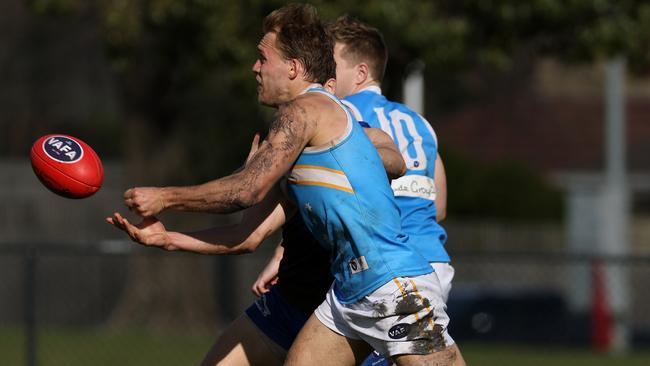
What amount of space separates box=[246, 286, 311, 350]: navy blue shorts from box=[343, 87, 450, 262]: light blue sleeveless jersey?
2.33 feet

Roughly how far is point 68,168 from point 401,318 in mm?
1482

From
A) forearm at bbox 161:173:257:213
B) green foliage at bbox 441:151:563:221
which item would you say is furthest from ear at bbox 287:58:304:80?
green foliage at bbox 441:151:563:221

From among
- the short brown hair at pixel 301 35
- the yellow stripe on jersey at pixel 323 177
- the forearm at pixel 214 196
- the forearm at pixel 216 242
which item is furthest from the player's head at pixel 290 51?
the forearm at pixel 216 242

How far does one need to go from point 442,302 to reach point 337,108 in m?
0.93

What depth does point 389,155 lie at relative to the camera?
5.63m

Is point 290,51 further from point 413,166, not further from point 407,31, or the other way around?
point 407,31

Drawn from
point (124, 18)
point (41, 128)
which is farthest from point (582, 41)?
point (41, 128)

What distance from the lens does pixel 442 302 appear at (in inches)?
219

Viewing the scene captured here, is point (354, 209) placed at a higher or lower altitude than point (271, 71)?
lower

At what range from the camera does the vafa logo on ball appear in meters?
5.41

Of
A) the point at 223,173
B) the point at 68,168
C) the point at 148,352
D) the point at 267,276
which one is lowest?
the point at 223,173

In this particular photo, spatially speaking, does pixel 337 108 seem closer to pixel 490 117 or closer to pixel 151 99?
pixel 151 99

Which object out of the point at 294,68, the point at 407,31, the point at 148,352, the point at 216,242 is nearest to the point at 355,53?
the point at 294,68

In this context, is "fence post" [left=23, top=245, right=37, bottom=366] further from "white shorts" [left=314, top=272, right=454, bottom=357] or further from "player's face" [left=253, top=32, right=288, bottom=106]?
"white shorts" [left=314, top=272, right=454, bottom=357]
